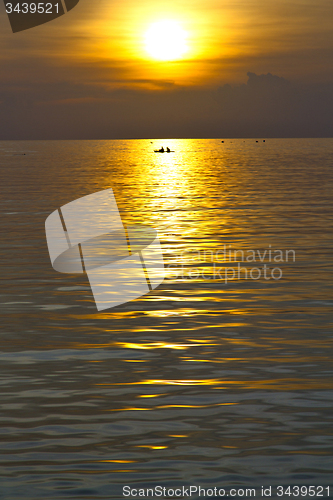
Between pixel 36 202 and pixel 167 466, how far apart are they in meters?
40.4

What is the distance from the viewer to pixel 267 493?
8.69 meters

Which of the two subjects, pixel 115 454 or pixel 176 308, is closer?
pixel 115 454

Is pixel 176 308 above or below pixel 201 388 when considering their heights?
below

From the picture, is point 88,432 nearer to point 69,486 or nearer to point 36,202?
point 69,486

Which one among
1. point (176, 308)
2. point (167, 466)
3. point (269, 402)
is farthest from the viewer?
point (176, 308)

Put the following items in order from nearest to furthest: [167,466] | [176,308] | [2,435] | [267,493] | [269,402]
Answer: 1. [267,493]
2. [167,466]
3. [2,435]
4. [269,402]
5. [176,308]

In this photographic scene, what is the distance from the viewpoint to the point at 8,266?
24297 mm

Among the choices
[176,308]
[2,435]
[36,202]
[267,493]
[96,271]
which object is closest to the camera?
[267,493]

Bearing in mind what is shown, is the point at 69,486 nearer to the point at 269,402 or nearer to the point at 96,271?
the point at 269,402

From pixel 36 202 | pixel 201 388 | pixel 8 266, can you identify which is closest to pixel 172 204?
pixel 36 202

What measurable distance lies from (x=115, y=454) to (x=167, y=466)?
0.80 m

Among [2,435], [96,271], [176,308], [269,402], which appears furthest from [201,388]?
[96,271]

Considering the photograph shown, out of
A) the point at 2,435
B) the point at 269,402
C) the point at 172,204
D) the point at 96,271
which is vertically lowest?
the point at 172,204

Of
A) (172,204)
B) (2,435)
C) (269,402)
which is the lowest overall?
(172,204)
